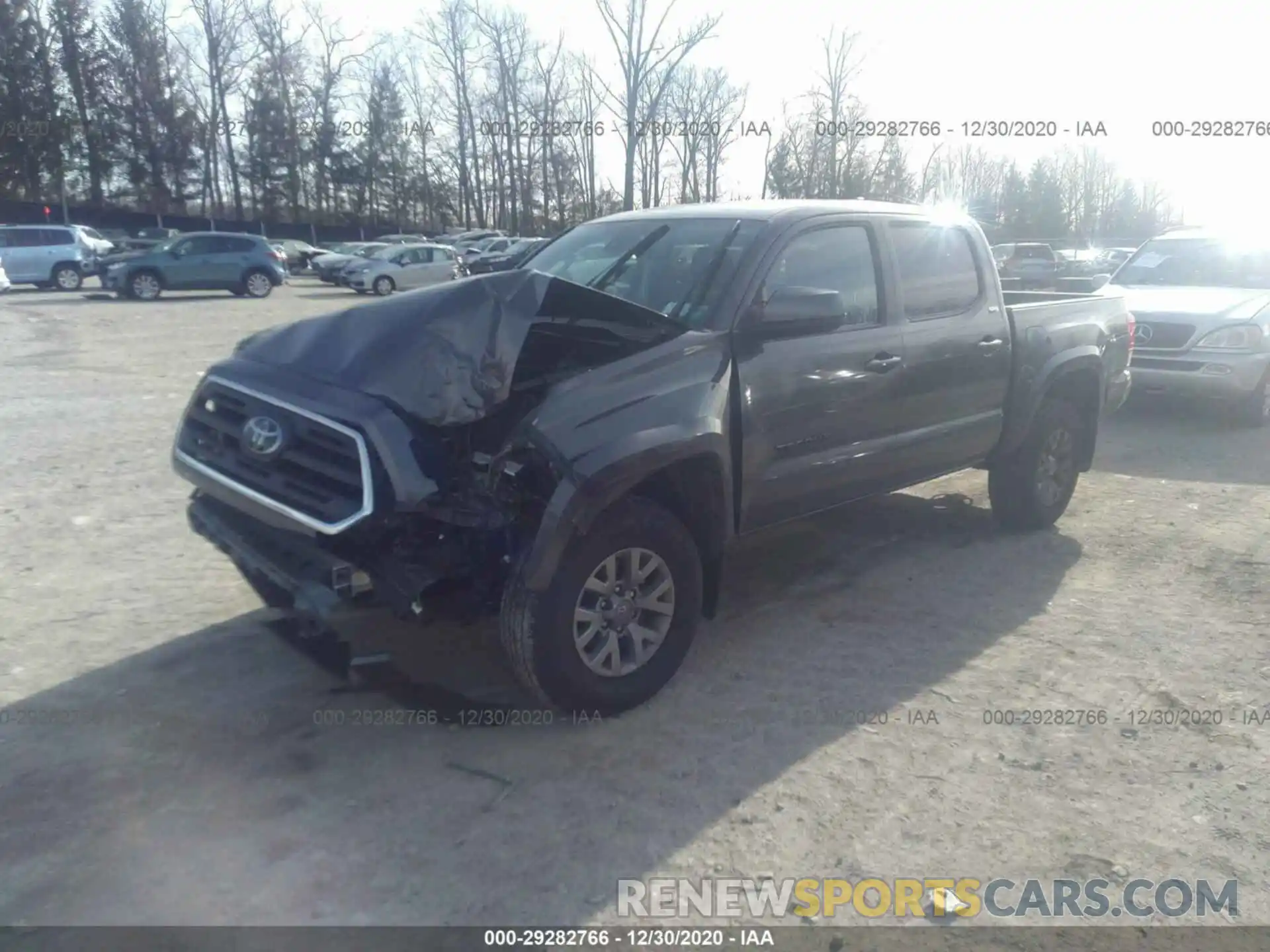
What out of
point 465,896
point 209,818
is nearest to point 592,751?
point 465,896

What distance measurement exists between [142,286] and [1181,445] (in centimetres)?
2392

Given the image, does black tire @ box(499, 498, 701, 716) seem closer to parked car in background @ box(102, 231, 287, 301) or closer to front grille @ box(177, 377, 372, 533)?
front grille @ box(177, 377, 372, 533)

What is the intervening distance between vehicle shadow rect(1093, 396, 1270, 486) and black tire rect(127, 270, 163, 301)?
22.8 m

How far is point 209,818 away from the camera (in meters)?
3.42

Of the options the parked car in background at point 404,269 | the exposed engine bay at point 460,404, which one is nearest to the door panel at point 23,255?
the parked car in background at point 404,269

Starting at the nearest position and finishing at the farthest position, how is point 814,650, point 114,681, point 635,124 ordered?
point 114,681, point 814,650, point 635,124

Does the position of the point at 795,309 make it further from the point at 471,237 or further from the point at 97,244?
the point at 471,237

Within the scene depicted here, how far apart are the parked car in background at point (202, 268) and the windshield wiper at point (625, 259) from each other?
24078 mm

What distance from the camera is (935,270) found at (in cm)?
564

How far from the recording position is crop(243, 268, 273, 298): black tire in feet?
90.4

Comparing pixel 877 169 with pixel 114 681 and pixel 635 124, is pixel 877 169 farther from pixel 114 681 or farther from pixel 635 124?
pixel 114 681

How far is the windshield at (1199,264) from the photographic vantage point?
1088 cm

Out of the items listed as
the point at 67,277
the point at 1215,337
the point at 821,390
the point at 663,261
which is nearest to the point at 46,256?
the point at 67,277

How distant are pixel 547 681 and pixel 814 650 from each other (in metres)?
1.51
